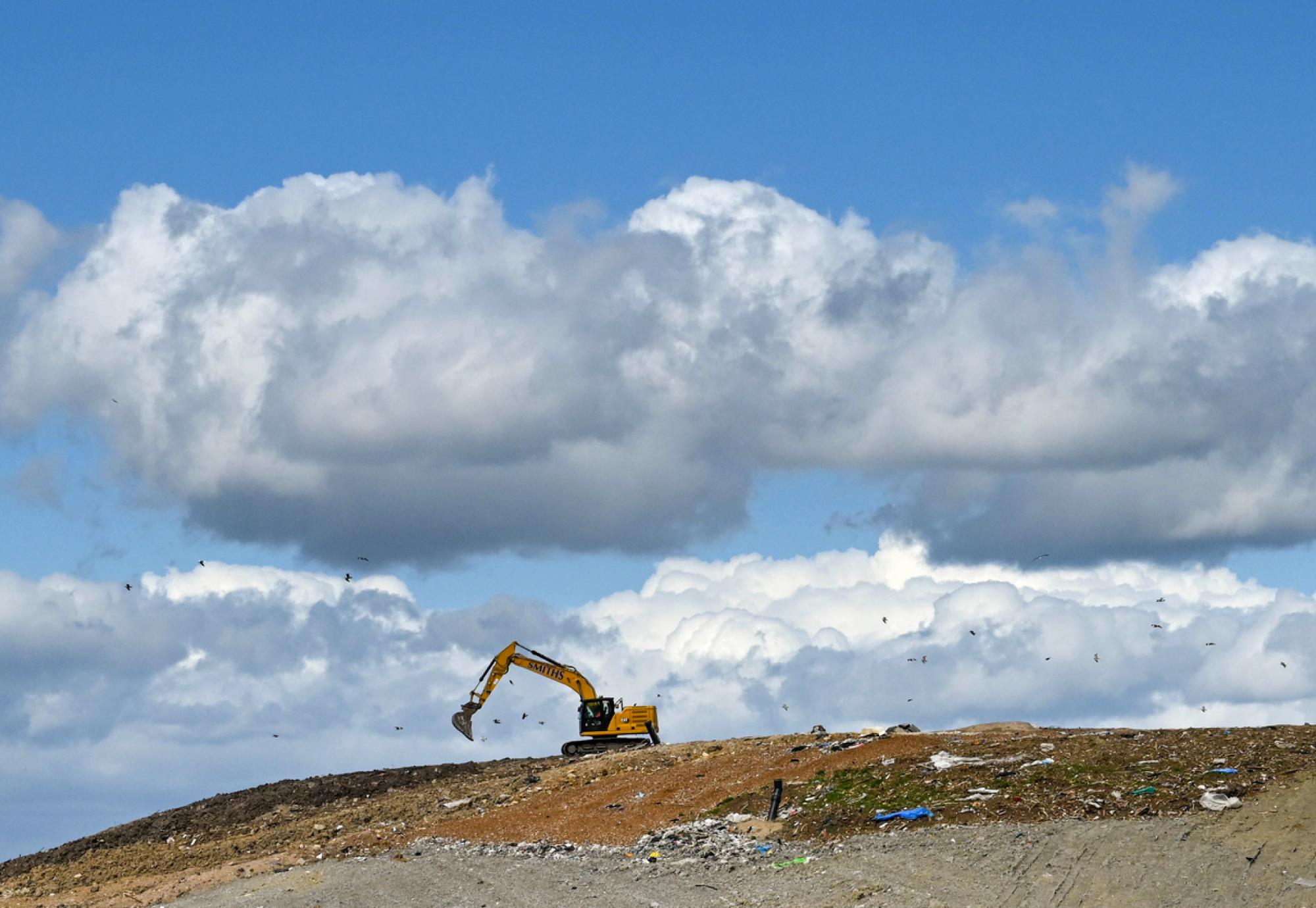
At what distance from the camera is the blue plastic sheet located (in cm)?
2680

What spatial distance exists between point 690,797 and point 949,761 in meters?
5.69

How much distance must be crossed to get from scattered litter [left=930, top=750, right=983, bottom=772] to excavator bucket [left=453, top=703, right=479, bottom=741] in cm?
2058

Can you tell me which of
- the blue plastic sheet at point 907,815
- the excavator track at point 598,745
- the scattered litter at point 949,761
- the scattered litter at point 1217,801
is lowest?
the scattered litter at point 1217,801

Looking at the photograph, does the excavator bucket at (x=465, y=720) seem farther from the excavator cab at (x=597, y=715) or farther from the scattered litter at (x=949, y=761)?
the scattered litter at (x=949, y=761)

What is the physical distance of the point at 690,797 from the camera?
31562 millimetres

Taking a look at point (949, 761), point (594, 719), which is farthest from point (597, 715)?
point (949, 761)

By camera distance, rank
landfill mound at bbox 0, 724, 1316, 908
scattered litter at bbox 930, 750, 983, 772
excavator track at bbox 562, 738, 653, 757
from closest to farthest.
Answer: landfill mound at bbox 0, 724, 1316, 908 < scattered litter at bbox 930, 750, 983, 772 < excavator track at bbox 562, 738, 653, 757

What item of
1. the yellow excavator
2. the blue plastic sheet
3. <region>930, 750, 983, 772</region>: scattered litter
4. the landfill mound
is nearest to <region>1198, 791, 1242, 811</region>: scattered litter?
the landfill mound

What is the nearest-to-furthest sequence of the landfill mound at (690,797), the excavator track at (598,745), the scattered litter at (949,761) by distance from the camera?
the landfill mound at (690,797) → the scattered litter at (949,761) → the excavator track at (598,745)

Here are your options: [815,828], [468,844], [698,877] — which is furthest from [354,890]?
[815,828]

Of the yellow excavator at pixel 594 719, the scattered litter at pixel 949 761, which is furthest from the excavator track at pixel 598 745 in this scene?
the scattered litter at pixel 949 761

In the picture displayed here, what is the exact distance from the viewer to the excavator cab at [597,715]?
153ft

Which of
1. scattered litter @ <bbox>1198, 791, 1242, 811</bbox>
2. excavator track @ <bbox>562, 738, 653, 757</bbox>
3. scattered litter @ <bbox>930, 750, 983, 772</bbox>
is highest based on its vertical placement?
excavator track @ <bbox>562, 738, 653, 757</bbox>

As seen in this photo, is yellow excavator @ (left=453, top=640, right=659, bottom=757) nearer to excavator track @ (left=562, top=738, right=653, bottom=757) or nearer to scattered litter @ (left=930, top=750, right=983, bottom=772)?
excavator track @ (left=562, top=738, right=653, bottom=757)
